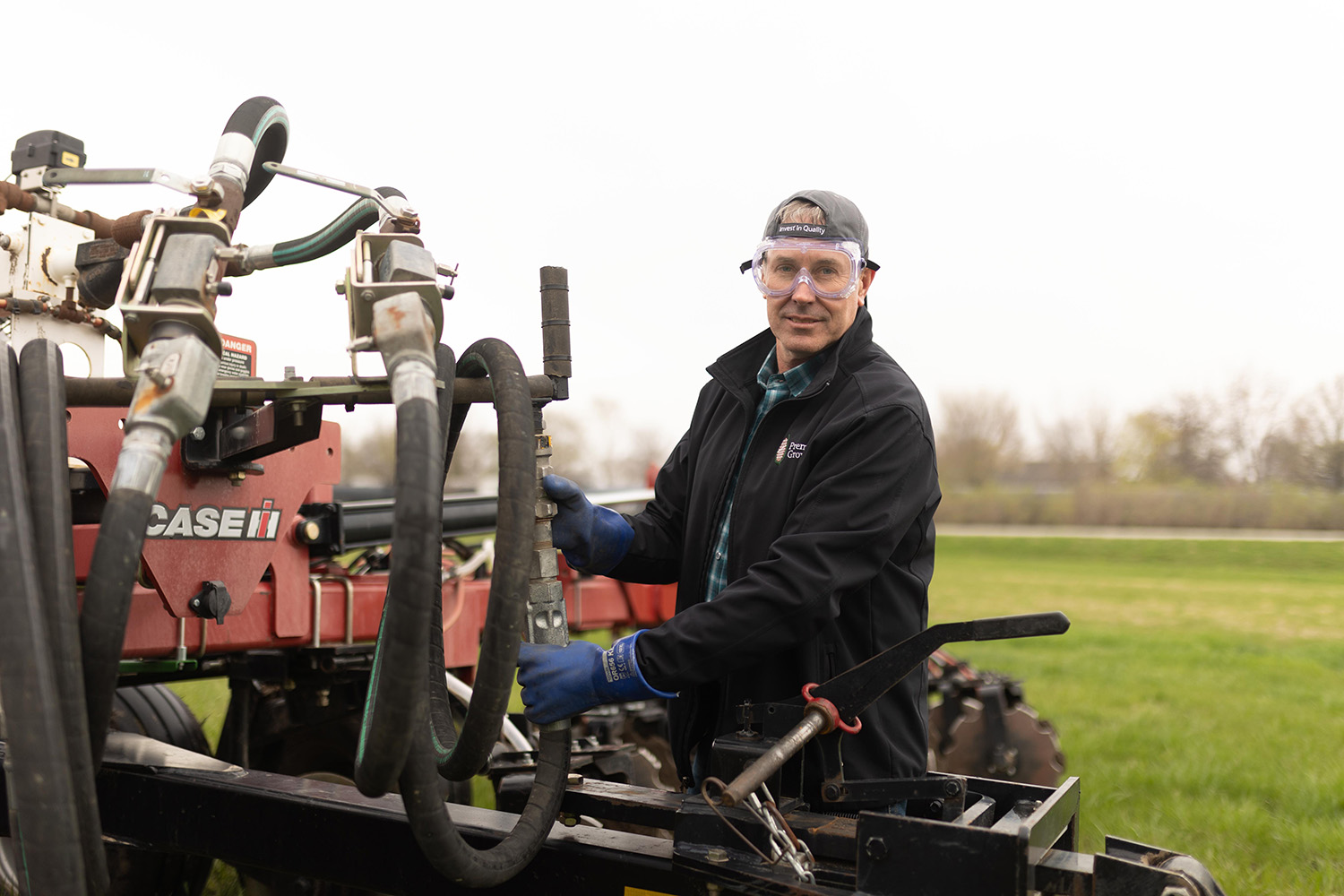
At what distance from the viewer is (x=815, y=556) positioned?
201cm

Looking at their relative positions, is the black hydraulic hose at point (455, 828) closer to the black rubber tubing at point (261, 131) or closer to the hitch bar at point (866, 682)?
the hitch bar at point (866, 682)

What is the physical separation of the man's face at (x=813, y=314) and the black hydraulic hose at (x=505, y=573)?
2.64 ft

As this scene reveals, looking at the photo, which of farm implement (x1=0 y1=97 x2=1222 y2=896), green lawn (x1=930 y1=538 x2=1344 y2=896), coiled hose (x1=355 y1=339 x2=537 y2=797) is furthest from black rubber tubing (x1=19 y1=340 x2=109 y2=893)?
green lawn (x1=930 y1=538 x2=1344 y2=896)

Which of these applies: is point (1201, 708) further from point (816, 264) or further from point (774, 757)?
point (774, 757)

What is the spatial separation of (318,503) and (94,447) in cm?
88

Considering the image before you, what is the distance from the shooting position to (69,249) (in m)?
2.79

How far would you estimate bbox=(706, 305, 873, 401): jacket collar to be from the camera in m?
2.33

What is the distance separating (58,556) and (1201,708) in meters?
8.11

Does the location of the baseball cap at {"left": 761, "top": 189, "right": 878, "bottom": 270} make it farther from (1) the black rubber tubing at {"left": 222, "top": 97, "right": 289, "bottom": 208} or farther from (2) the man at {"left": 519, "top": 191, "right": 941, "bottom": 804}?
(1) the black rubber tubing at {"left": 222, "top": 97, "right": 289, "bottom": 208}

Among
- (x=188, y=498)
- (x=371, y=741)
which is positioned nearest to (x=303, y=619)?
(x=188, y=498)

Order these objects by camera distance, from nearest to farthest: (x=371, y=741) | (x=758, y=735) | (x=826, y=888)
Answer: (x=371, y=741), (x=826, y=888), (x=758, y=735)

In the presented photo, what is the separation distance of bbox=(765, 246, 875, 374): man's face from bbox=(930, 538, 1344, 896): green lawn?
268cm

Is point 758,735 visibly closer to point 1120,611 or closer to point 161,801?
point 161,801

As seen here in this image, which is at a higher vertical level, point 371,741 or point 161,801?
point 371,741
